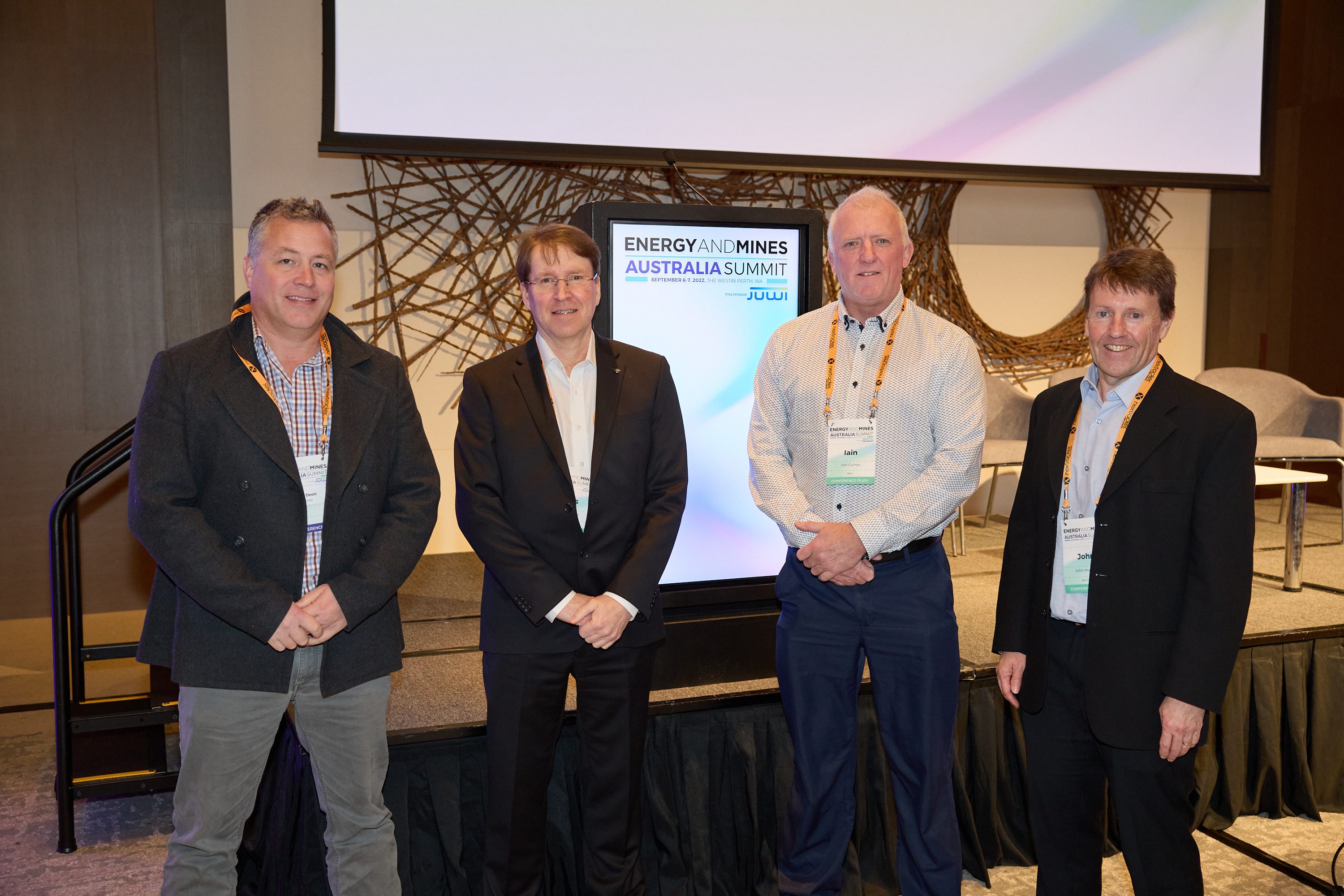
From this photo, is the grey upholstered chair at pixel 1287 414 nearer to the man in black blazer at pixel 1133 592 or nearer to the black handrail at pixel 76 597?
the man in black blazer at pixel 1133 592

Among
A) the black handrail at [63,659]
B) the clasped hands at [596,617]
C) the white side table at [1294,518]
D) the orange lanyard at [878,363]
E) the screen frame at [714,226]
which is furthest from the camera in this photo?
the white side table at [1294,518]

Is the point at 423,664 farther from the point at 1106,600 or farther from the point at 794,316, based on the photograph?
the point at 1106,600

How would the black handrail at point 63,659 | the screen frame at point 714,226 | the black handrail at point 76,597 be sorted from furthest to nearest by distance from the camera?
1. the black handrail at point 76,597
2. the black handrail at point 63,659
3. the screen frame at point 714,226

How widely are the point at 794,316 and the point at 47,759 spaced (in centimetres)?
307

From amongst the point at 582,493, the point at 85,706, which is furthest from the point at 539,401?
the point at 85,706

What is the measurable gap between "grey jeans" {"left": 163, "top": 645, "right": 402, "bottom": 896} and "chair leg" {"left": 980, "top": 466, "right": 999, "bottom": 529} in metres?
3.95

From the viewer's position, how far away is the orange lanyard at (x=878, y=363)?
89.9 inches

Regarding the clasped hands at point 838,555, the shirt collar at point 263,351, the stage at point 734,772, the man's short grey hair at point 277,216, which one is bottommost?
the stage at point 734,772

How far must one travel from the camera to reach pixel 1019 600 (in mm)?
2068

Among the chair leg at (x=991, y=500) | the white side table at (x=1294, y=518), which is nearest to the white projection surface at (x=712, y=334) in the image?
the white side table at (x=1294, y=518)

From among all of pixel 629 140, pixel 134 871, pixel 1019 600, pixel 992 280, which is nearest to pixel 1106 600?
pixel 1019 600

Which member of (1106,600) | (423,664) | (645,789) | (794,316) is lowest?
(645,789)

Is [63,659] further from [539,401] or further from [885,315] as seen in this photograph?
[885,315]

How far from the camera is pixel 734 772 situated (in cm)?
279
